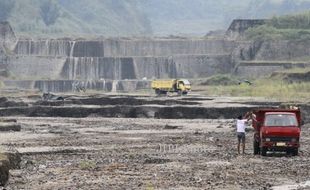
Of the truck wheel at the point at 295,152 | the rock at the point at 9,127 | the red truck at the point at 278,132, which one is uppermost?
the red truck at the point at 278,132

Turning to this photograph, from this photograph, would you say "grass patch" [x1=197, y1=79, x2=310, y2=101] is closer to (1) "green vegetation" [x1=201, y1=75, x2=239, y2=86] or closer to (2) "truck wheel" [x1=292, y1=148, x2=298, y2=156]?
(1) "green vegetation" [x1=201, y1=75, x2=239, y2=86]

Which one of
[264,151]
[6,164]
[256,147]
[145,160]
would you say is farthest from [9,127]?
[6,164]

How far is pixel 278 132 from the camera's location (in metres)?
37.0

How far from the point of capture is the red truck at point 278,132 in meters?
37.0

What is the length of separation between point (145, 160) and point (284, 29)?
397ft

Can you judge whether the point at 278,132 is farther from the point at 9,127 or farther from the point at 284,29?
the point at 284,29

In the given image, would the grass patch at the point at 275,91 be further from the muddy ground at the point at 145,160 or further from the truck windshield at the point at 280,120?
the truck windshield at the point at 280,120

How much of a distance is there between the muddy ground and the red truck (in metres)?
0.51

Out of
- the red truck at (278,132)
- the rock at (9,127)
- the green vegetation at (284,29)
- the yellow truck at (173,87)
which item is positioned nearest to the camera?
the red truck at (278,132)

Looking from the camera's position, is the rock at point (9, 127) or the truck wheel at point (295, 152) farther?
the rock at point (9, 127)

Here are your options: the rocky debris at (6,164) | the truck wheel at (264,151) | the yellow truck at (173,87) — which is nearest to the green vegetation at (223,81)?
the yellow truck at (173,87)

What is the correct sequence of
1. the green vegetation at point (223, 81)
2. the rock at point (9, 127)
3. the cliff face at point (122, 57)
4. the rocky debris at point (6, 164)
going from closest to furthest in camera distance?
the rocky debris at point (6, 164) < the rock at point (9, 127) < the green vegetation at point (223, 81) < the cliff face at point (122, 57)

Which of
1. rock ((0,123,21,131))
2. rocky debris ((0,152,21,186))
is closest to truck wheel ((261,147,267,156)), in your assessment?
rocky debris ((0,152,21,186))

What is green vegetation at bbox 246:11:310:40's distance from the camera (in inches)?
5645
